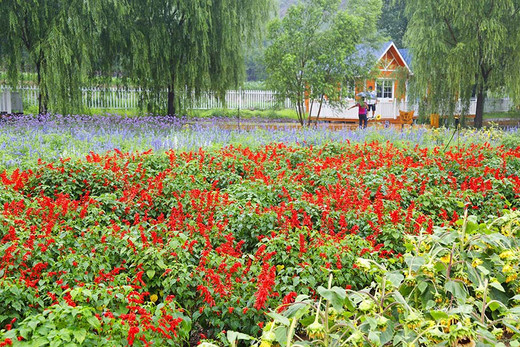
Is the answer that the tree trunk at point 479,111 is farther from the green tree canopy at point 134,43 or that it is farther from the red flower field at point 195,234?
the red flower field at point 195,234

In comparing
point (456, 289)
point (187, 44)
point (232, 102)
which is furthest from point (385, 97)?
point (456, 289)

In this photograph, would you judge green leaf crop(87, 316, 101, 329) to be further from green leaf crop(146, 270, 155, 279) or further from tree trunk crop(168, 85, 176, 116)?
tree trunk crop(168, 85, 176, 116)

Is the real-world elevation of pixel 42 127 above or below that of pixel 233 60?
below

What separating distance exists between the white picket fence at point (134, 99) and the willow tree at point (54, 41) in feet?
3.30

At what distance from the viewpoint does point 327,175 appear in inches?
239

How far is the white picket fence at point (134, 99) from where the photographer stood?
14.7m

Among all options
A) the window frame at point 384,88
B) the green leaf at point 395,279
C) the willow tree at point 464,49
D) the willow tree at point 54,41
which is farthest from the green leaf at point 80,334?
the window frame at point 384,88

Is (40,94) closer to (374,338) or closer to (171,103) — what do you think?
(171,103)

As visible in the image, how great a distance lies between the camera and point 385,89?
26203mm

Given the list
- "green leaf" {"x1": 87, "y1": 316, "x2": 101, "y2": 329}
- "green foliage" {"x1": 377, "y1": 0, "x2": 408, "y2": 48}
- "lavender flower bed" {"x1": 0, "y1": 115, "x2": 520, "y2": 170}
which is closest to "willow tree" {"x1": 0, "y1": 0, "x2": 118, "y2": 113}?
"lavender flower bed" {"x1": 0, "y1": 115, "x2": 520, "y2": 170}

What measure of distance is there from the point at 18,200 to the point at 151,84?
10.1 metres

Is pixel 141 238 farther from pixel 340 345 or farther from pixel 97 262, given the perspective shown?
pixel 340 345

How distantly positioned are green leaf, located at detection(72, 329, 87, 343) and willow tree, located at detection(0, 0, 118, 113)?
34.4 ft

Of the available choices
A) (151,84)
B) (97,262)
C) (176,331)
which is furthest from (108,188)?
(151,84)
